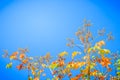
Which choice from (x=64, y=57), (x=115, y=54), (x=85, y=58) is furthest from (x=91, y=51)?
(x=115, y=54)

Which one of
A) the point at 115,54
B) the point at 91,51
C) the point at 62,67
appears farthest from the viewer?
the point at 115,54

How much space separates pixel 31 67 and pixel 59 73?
1.13 m

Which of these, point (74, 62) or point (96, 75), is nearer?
point (74, 62)

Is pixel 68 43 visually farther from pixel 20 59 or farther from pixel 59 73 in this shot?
pixel 20 59

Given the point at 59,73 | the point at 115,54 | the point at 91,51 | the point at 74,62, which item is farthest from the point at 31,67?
the point at 115,54

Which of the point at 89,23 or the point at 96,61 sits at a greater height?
the point at 89,23

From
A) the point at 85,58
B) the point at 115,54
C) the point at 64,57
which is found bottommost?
the point at 85,58

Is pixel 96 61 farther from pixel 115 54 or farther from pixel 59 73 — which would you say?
pixel 115 54

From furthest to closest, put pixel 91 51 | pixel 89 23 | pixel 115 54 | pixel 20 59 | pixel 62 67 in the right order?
pixel 115 54, pixel 20 59, pixel 89 23, pixel 62 67, pixel 91 51

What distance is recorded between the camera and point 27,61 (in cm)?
686

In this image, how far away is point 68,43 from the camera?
6.45 m

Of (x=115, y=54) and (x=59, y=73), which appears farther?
(x=115, y=54)

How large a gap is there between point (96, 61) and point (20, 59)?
2245 mm

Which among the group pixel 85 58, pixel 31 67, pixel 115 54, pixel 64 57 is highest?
pixel 115 54
